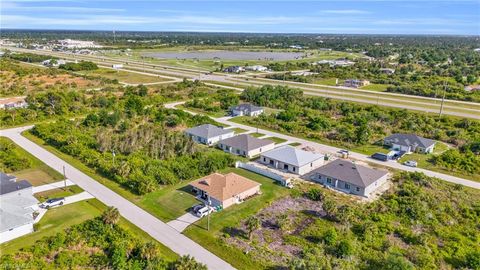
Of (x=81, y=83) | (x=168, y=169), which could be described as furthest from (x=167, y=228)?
(x=81, y=83)

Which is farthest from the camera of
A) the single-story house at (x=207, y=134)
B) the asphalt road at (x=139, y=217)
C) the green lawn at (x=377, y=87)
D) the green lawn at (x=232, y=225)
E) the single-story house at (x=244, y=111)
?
the green lawn at (x=377, y=87)

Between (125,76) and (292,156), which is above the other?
(125,76)

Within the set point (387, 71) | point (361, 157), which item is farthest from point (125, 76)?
point (387, 71)

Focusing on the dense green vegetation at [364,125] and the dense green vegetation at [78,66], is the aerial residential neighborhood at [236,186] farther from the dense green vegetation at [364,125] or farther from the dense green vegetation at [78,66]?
the dense green vegetation at [78,66]

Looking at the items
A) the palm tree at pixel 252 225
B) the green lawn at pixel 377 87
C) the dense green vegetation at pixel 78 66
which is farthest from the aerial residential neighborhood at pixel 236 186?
the dense green vegetation at pixel 78 66

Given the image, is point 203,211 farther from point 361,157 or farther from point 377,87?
point 377,87

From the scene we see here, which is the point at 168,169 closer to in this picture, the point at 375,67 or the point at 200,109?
the point at 200,109

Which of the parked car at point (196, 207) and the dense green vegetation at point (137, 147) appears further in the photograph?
the dense green vegetation at point (137, 147)
